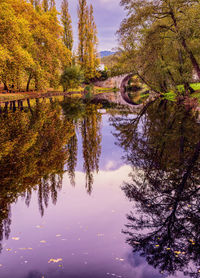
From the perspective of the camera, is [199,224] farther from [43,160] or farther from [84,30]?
[84,30]

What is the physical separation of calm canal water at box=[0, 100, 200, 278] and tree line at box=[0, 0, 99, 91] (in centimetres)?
1546

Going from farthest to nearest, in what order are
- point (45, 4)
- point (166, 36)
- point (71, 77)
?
point (45, 4) → point (71, 77) → point (166, 36)

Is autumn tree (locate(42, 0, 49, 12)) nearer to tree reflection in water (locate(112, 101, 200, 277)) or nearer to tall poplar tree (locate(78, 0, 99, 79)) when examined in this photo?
tall poplar tree (locate(78, 0, 99, 79))

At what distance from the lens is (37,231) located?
4562mm

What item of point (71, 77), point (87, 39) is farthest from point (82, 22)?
point (71, 77)

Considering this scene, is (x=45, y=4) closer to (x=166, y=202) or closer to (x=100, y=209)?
(x=100, y=209)

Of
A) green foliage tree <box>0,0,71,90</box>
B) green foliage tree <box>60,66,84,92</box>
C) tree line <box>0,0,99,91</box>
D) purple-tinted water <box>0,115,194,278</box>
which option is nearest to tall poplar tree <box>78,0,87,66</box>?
tree line <box>0,0,99,91</box>

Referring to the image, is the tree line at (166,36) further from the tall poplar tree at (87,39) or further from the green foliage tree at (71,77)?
the tall poplar tree at (87,39)

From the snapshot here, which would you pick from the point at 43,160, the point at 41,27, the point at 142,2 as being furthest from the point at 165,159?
the point at 41,27

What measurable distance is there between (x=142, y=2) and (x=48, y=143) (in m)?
18.8

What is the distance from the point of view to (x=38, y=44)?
3519cm

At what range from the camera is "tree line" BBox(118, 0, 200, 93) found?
19.4 metres

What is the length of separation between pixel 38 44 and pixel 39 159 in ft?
102

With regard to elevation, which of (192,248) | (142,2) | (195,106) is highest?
(142,2)
